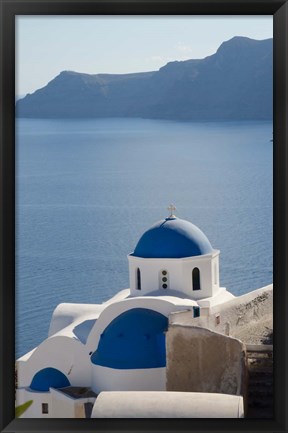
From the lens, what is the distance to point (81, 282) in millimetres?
20859

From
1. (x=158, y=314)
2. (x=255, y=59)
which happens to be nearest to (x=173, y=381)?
(x=158, y=314)

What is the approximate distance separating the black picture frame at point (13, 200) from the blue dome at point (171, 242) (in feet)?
19.7

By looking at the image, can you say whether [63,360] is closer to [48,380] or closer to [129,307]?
[48,380]

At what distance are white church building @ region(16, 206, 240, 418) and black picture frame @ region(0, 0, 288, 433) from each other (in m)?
4.89

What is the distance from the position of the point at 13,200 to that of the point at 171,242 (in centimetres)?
608

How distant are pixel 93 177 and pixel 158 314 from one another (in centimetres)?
2238

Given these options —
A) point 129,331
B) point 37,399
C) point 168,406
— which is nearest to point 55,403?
point 37,399

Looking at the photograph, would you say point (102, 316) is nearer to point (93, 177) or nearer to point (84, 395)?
point (84, 395)

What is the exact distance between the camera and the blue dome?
789 centimetres

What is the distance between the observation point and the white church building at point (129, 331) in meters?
6.88

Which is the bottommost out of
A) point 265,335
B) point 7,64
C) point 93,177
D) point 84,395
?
point 84,395

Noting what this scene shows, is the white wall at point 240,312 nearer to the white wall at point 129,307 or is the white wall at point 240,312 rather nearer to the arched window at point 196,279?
the white wall at point 129,307

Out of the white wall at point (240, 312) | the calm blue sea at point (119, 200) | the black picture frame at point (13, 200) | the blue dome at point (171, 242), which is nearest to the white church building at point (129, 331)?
the blue dome at point (171, 242)

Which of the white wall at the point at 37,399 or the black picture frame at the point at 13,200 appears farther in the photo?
the white wall at the point at 37,399
